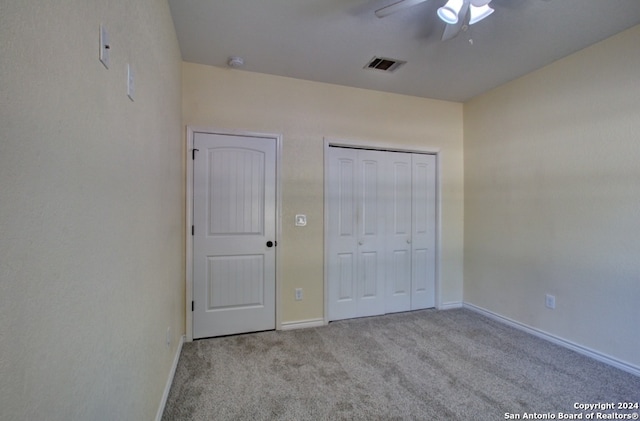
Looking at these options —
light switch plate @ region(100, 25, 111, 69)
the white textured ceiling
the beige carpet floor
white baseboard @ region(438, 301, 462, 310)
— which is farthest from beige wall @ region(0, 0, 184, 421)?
white baseboard @ region(438, 301, 462, 310)

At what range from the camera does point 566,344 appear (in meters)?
2.61

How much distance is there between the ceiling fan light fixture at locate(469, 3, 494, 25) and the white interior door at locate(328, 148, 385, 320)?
5.47ft

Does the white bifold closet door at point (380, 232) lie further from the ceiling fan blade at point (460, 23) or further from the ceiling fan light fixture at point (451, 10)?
the ceiling fan light fixture at point (451, 10)

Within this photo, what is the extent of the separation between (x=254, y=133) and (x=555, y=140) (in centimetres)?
293

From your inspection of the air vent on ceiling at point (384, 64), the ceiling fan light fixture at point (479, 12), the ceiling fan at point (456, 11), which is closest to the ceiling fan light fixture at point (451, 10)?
the ceiling fan at point (456, 11)

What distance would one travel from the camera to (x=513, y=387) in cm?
201

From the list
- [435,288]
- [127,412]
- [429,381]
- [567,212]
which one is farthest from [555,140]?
[127,412]

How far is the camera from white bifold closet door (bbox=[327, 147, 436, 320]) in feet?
10.6

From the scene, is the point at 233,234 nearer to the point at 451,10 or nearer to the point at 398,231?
the point at 398,231

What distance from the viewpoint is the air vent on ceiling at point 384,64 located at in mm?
2697

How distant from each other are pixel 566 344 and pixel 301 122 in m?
3.32

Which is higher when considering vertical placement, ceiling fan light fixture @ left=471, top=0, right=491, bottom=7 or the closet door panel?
ceiling fan light fixture @ left=471, top=0, right=491, bottom=7

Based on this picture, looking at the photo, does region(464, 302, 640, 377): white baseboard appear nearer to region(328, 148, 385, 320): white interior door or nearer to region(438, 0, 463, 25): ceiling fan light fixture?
region(328, 148, 385, 320): white interior door

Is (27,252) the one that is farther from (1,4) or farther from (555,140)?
(555,140)
